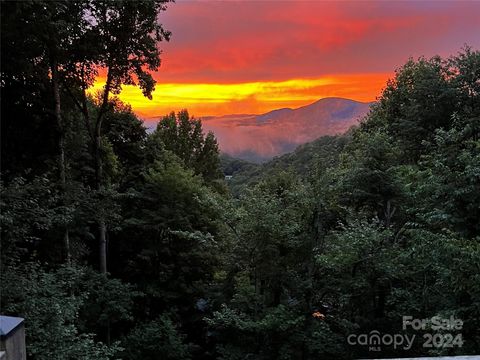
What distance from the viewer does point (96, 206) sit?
945cm

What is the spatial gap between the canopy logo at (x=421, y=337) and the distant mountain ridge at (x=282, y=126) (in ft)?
36.9

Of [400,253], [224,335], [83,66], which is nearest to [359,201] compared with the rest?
[400,253]

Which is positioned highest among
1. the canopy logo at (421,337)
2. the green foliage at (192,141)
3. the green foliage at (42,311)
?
the green foliage at (192,141)

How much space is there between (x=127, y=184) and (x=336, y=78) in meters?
7.20

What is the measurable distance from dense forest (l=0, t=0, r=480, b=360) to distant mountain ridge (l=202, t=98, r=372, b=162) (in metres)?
7.57

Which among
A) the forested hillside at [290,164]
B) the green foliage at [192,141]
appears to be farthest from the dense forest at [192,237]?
the green foliage at [192,141]

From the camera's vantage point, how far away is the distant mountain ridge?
18797 millimetres

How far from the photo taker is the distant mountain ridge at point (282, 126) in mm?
18797

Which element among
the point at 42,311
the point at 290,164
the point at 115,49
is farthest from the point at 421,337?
the point at 290,164

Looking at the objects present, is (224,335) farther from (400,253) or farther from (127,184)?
(127,184)

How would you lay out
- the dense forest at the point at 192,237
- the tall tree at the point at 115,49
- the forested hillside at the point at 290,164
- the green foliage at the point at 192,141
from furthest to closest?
the green foliage at the point at 192,141 → the forested hillside at the point at 290,164 → the tall tree at the point at 115,49 → the dense forest at the point at 192,237

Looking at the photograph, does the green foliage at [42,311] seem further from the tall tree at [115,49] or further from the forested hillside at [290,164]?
the forested hillside at [290,164]

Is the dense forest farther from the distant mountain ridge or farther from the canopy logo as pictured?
the distant mountain ridge

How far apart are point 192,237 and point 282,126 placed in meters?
11.9
